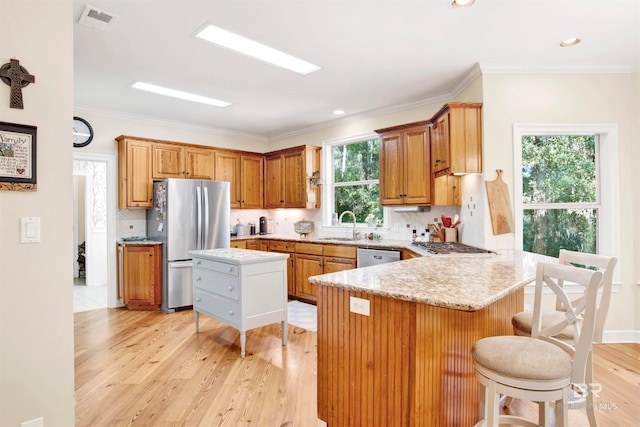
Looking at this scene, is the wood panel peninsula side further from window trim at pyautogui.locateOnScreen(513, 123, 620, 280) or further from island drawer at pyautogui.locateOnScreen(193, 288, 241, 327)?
window trim at pyautogui.locateOnScreen(513, 123, 620, 280)

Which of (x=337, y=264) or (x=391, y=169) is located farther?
(x=337, y=264)

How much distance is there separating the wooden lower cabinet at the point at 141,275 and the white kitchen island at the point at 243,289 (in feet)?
4.74

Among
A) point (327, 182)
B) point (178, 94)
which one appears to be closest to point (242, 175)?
point (327, 182)

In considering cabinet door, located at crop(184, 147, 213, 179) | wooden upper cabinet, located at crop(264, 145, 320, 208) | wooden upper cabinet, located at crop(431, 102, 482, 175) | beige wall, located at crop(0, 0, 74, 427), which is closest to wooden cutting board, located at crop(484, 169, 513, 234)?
wooden upper cabinet, located at crop(431, 102, 482, 175)

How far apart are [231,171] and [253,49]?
9.62 feet

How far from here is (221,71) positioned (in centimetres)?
351

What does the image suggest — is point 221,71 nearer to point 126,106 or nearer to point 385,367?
point 126,106

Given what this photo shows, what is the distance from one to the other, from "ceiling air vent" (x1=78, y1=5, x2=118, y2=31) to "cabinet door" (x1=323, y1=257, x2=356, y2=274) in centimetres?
339

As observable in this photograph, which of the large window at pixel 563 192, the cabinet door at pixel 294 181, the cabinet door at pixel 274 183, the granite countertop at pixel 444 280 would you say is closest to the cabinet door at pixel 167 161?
the cabinet door at pixel 274 183

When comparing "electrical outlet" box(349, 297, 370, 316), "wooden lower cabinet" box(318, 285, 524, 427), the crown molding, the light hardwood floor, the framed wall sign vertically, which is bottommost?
the light hardwood floor

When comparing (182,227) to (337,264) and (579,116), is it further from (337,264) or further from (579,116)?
(579,116)

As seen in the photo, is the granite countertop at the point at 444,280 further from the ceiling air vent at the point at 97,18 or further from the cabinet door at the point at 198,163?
the cabinet door at the point at 198,163

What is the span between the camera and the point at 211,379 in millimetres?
2691

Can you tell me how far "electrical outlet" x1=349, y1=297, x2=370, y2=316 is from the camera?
170cm
